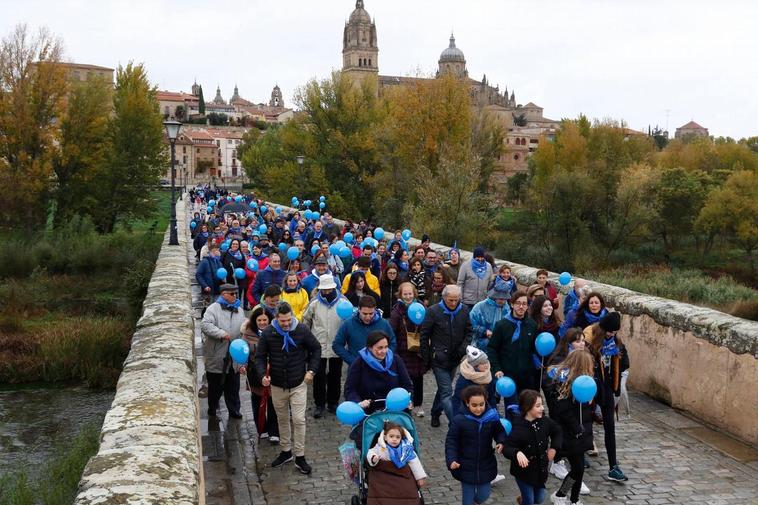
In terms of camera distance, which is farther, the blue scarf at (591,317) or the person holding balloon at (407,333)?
the person holding balloon at (407,333)

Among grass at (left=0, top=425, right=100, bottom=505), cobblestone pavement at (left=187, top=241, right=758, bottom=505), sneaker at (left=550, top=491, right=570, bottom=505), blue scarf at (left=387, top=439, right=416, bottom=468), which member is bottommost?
grass at (left=0, top=425, right=100, bottom=505)

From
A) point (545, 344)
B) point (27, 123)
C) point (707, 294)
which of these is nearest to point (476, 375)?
point (545, 344)

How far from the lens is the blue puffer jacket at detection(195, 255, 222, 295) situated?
12.2 meters

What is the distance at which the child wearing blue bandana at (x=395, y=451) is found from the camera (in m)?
4.88

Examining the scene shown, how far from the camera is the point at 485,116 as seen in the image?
2085 inches

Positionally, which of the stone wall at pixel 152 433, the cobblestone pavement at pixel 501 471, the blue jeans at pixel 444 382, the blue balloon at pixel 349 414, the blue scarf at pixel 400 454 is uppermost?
the stone wall at pixel 152 433

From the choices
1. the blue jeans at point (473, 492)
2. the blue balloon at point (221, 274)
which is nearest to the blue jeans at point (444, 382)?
the blue jeans at point (473, 492)

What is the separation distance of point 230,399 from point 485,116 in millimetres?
47551

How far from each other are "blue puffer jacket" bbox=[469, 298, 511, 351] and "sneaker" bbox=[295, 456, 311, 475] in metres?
2.46

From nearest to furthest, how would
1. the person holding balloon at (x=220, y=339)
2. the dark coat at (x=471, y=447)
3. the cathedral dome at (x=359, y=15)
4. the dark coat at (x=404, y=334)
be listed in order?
1. the dark coat at (x=471, y=447)
2. the person holding balloon at (x=220, y=339)
3. the dark coat at (x=404, y=334)
4. the cathedral dome at (x=359, y=15)

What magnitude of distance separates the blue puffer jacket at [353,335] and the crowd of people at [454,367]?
12mm

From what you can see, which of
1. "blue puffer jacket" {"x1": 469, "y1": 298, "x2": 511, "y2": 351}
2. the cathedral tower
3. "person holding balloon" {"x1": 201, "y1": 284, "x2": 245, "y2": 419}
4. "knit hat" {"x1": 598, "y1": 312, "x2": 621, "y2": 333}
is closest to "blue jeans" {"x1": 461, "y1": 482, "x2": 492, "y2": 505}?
"knit hat" {"x1": 598, "y1": 312, "x2": 621, "y2": 333}

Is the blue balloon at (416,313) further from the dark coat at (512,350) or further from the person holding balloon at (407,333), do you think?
the dark coat at (512,350)

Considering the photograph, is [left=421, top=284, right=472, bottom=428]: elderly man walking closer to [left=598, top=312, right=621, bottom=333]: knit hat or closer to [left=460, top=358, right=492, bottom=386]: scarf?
[left=460, top=358, right=492, bottom=386]: scarf
